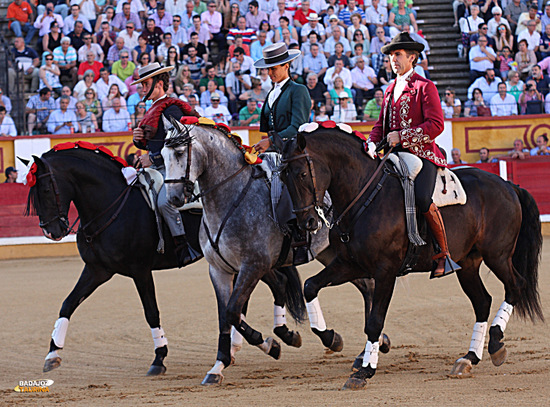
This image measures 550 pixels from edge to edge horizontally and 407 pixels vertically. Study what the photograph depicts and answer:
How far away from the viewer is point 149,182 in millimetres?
6387

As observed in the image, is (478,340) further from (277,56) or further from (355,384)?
(277,56)

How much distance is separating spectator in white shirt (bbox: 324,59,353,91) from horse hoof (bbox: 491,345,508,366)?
948 cm

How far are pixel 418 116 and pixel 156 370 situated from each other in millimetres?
2547

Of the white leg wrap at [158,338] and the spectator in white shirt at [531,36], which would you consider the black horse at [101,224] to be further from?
the spectator in white shirt at [531,36]

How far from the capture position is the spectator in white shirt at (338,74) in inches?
576

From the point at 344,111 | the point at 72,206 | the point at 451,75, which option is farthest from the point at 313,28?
the point at 72,206

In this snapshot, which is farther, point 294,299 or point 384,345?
point 294,299

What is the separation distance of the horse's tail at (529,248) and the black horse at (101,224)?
1.77 metres

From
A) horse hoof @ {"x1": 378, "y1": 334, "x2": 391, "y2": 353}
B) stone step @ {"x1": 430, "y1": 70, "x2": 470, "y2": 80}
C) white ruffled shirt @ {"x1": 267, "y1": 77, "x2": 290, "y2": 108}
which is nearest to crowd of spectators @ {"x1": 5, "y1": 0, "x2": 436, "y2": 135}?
stone step @ {"x1": 430, "y1": 70, "x2": 470, "y2": 80}

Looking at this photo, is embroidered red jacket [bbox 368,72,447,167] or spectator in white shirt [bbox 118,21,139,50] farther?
spectator in white shirt [bbox 118,21,139,50]

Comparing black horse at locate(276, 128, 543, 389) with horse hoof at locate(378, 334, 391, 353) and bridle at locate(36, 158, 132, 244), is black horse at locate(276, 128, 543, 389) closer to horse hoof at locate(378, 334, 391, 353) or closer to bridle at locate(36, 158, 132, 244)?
horse hoof at locate(378, 334, 391, 353)

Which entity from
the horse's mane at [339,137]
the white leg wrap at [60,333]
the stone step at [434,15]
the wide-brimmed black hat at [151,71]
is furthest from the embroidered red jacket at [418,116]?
the stone step at [434,15]

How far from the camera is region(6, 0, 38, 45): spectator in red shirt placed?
16.4 m

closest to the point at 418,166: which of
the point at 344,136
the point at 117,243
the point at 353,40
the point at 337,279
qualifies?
the point at 344,136
